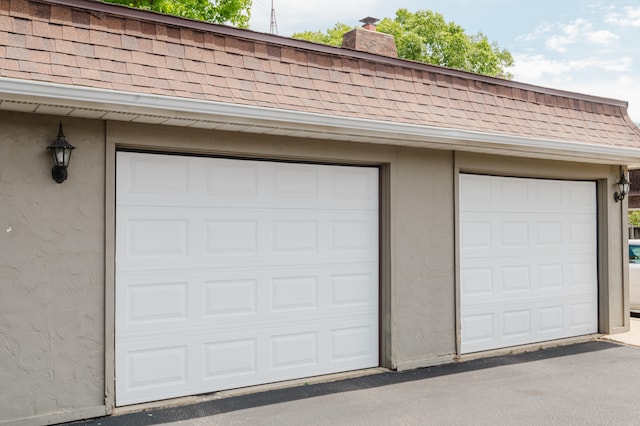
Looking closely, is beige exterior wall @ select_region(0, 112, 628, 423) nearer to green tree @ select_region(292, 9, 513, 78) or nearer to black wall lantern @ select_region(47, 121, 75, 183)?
black wall lantern @ select_region(47, 121, 75, 183)

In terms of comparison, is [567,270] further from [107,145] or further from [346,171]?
[107,145]

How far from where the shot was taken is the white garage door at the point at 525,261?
7.27m

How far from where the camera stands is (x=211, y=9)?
62.5ft

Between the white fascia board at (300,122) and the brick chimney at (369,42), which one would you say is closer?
the white fascia board at (300,122)

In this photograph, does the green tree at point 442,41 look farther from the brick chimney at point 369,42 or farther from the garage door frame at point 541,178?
the brick chimney at point 369,42

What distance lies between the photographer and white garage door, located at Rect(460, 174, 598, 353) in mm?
7266

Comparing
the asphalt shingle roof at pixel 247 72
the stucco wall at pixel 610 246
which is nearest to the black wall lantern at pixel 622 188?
the stucco wall at pixel 610 246

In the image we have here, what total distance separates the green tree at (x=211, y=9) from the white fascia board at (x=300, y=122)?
1283 centimetres

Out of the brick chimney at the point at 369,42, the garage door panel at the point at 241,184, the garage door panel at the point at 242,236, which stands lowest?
the garage door panel at the point at 242,236

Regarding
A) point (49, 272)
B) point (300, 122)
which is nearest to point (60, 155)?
point (49, 272)

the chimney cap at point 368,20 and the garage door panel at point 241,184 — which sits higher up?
the chimney cap at point 368,20

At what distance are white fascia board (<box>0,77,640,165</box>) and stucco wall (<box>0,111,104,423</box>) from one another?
48cm

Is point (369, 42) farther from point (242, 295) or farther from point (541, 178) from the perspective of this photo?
point (242, 295)

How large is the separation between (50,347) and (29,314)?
0.31 meters
